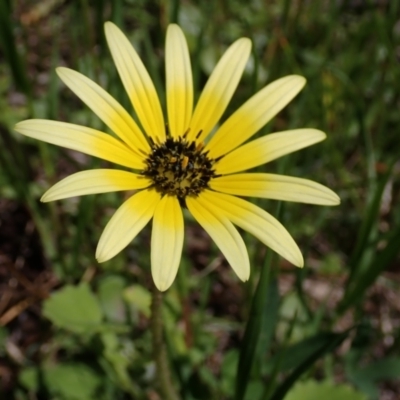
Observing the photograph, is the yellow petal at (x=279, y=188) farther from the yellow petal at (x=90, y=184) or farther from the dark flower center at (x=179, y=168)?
the yellow petal at (x=90, y=184)

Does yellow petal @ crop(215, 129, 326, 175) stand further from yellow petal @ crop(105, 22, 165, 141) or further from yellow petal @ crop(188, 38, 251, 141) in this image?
yellow petal @ crop(105, 22, 165, 141)

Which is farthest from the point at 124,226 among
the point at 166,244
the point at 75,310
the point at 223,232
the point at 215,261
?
the point at 215,261

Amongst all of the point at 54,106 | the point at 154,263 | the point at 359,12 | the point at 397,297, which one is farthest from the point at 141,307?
the point at 359,12

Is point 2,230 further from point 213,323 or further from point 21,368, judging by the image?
A: point 213,323

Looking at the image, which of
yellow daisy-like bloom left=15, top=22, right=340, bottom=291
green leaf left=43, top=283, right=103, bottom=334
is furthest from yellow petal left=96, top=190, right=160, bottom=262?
green leaf left=43, top=283, right=103, bottom=334

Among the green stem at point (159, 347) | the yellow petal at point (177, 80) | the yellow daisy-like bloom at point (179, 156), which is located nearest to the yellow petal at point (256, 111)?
the yellow daisy-like bloom at point (179, 156)

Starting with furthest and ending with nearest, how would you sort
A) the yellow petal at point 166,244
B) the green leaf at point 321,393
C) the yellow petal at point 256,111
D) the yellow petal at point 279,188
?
the green leaf at point 321,393 → the yellow petal at point 256,111 → the yellow petal at point 279,188 → the yellow petal at point 166,244
